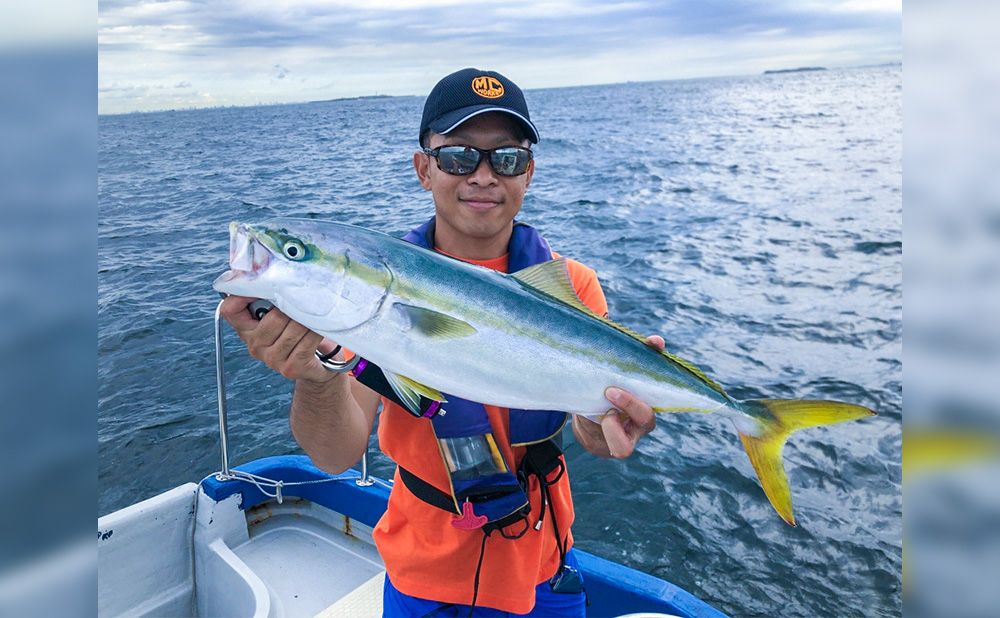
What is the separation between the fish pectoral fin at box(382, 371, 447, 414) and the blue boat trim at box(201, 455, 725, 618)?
7.25 ft

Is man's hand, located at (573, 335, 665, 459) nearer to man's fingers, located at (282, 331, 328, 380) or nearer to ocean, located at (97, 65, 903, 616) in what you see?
man's fingers, located at (282, 331, 328, 380)

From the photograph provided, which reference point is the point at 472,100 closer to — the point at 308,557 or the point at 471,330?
the point at 471,330

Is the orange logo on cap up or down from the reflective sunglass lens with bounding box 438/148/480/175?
up

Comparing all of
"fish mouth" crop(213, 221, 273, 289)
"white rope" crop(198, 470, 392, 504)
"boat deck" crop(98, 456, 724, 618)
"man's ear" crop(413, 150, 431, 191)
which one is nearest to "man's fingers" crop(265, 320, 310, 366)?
"fish mouth" crop(213, 221, 273, 289)

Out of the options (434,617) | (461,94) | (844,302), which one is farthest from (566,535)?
(844,302)

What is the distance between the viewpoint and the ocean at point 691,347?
21.9ft

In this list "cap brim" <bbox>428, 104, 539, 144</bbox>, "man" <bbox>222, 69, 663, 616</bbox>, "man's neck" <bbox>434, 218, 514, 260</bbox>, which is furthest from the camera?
"man's neck" <bbox>434, 218, 514, 260</bbox>

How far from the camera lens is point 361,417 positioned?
9.89 feet

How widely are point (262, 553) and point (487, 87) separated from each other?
3.90 metres

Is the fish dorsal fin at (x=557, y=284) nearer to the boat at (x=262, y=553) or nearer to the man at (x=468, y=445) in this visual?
the man at (x=468, y=445)

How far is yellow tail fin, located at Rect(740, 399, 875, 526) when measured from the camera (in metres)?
2.67

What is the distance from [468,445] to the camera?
9.77 ft
